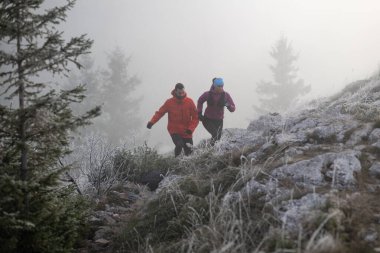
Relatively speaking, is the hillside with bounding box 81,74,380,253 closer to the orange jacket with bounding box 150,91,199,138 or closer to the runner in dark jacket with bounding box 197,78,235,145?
the orange jacket with bounding box 150,91,199,138

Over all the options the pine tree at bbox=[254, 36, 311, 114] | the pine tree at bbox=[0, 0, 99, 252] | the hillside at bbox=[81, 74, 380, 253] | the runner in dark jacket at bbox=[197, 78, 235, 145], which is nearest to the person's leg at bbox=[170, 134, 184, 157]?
the runner in dark jacket at bbox=[197, 78, 235, 145]

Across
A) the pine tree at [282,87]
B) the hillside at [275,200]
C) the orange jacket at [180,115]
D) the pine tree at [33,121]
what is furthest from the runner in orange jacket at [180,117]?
the pine tree at [282,87]

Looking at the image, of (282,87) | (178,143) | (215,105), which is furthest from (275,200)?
(282,87)

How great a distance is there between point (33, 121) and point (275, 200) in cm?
233

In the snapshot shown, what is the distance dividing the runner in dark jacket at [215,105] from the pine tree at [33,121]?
6.41 metres

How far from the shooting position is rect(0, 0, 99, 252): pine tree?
3762mm

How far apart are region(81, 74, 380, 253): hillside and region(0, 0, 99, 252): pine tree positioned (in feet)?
3.39

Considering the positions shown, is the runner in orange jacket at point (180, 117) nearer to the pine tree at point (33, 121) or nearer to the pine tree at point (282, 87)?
the pine tree at point (33, 121)

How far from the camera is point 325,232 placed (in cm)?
329

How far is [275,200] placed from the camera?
13.2ft

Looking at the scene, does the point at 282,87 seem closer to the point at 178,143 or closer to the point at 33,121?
the point at 178,143

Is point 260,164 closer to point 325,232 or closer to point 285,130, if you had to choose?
point 285,130

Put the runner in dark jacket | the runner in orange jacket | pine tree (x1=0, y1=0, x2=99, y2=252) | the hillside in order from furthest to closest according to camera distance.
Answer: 1. the runner in dark jacket
2. the runner in orange jacket
3. pine tree (x1=0, y1=0, x2=99, y2=252)
4. the hillside

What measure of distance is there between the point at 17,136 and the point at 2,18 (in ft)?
3.50
